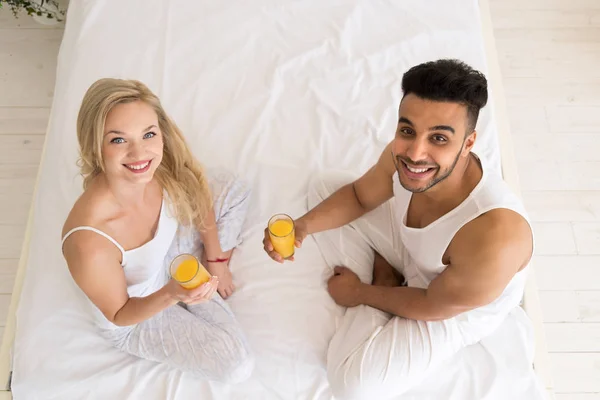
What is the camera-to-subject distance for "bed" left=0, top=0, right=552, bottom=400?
171 cm

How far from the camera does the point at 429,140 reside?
141 centimetres

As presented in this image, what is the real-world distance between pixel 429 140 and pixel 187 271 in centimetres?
69

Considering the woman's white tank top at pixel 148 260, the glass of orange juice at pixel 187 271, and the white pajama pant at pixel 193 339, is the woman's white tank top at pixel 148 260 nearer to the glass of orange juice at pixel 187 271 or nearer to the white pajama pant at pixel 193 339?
the white pajama pant at pixel 193 339

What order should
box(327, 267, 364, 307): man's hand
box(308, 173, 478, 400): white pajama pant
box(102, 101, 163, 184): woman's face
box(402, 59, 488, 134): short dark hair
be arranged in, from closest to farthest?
box(402, 59, 488, 134): short dark hair < box(102, 101, 163, 184): woman's face < box(308, 173, 478, 400): white pajama pant < box(327, 267, 364, 307): man's hand

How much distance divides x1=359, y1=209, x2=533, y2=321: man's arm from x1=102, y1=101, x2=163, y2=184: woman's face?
0.85 metres

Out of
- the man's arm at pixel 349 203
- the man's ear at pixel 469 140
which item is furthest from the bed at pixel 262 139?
the man's ear at pixel 469 140

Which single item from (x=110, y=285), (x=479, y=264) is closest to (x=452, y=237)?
(x=479, y=264)

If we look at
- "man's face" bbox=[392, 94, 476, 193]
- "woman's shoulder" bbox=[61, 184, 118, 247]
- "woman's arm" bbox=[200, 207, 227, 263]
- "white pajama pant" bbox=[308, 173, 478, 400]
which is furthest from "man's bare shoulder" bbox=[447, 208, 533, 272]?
"woman's shoulder" bbox=[61, 184, 118, 247]

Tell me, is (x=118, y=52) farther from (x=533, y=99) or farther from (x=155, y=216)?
(x=533, y=99)

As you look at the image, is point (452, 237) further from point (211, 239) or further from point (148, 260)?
point (148, 260)

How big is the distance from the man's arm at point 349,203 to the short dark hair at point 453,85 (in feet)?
1.45

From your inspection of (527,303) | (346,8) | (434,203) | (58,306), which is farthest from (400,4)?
(58,306)

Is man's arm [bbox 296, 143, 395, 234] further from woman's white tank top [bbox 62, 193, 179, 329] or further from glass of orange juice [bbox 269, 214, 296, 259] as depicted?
woman's white tank top [bbox 62, 193, 179, 329]

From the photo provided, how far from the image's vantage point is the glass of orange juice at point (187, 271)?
1.41 metres
